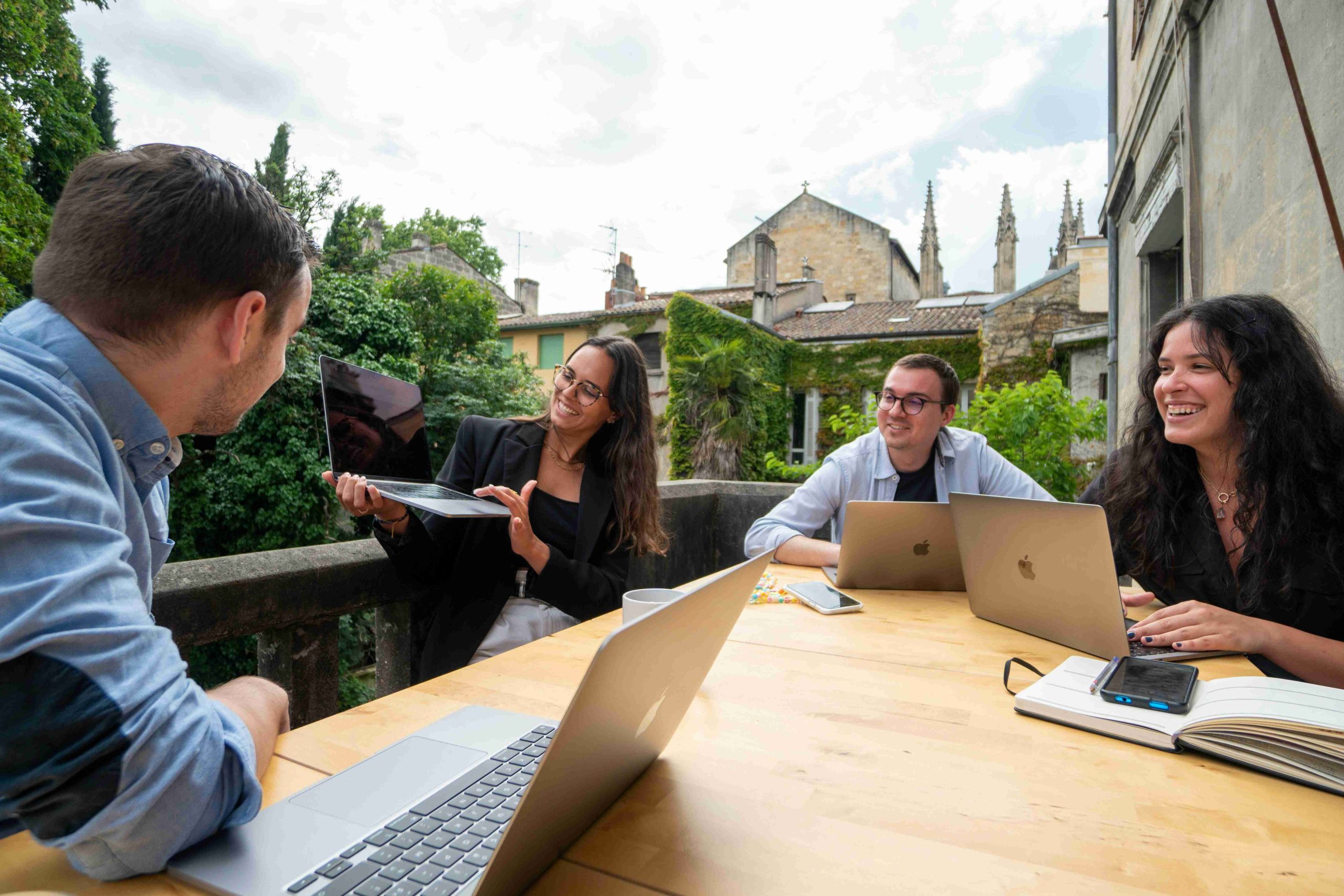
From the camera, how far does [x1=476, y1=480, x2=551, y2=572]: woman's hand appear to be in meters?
2.01

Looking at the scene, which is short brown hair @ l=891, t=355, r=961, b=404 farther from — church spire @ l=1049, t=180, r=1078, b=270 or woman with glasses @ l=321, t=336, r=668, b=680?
church spire @ l=1049, t=180, r=1078, b=270

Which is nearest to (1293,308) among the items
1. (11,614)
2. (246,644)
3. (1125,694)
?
(1125,694)

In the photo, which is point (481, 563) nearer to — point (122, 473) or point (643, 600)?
point (643, 600)

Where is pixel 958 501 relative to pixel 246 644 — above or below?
above

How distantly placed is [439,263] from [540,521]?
21.7 metres

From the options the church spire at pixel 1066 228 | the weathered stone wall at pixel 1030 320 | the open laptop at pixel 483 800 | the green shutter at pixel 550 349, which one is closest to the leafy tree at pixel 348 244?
the green shutter at pixel 550 349

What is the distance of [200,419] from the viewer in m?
0.96

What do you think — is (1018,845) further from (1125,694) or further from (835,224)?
(835,224)

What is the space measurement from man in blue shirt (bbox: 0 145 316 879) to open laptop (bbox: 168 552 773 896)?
62 mm

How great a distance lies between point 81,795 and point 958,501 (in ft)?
5.71

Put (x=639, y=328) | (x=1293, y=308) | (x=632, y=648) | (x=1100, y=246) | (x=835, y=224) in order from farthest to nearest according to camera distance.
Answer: (x=835, y=224), (x=639, y=328), (x=1100, y=246), (x=1293, y=308), (x=632, y=648)

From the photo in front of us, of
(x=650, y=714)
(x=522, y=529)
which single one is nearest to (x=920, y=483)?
(x=522, y=529)

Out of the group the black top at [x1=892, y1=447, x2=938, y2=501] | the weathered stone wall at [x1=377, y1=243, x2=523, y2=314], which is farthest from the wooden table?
the weathered stone wall at [x1=377, y1=243, x2=523, y2=314]

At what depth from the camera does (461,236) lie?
110 ft
